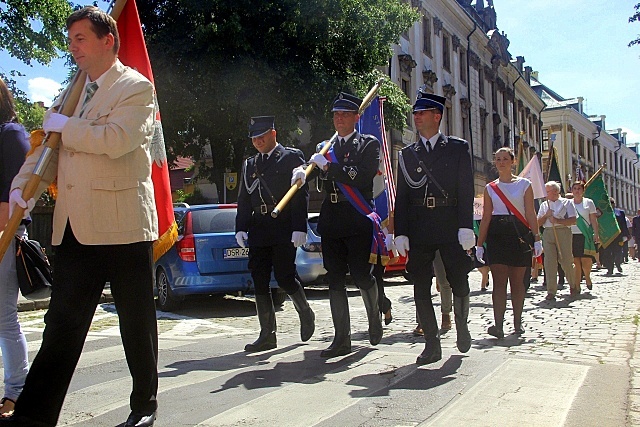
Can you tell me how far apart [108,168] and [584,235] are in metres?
11.3

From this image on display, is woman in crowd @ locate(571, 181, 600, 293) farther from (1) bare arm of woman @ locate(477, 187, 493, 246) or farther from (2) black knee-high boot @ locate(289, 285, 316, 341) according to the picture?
(2) black knee-high boot @ locate(289, 285, 316, 341)

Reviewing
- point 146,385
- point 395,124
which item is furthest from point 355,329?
point 395,124

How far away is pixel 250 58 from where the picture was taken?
2067cm

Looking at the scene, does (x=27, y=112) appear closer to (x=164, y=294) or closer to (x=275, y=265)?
(x=164, y=294)

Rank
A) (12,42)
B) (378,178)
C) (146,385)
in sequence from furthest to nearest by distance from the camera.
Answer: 1. (12,42)
2. (378,178)
3. (146,385)

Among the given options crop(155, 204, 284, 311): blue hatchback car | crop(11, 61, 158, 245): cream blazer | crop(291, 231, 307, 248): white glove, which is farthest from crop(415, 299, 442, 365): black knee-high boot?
crop(155, 204, 284, 311): blue hatchback car

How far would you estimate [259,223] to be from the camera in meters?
6.40

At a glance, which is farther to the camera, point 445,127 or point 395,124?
point 445,127

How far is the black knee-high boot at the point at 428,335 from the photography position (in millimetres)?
5539

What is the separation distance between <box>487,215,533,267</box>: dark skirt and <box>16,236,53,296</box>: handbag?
4637 millimetres

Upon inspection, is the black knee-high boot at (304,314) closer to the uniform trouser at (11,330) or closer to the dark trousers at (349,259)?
the dark trousers at (349,259)

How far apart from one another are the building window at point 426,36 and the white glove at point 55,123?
118 ft

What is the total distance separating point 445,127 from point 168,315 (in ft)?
109

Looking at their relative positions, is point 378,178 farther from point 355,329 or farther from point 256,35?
point 256,35
